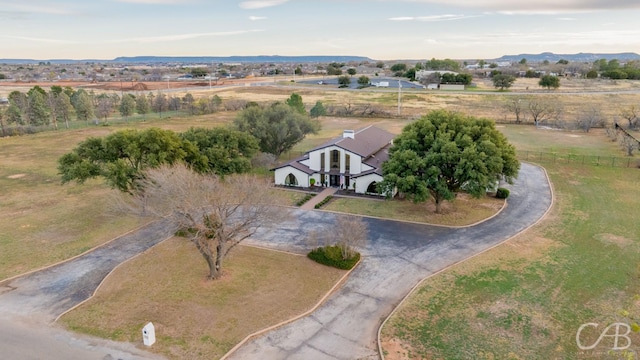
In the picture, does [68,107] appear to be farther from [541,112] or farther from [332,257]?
[541,112]

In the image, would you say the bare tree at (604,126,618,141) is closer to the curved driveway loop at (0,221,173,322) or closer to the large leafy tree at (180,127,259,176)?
the large leafy tree at (180,127,259,176)

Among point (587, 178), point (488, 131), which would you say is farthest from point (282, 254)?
point (587, 178)

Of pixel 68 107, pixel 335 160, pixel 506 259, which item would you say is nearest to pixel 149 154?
pixel 335 160

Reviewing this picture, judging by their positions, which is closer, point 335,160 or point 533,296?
point 533,296

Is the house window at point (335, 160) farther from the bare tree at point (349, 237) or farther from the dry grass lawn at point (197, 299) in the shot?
the dry grass lawn at point (197, 299)

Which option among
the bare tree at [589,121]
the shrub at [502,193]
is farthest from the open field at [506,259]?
the bare tree at [589,121]
